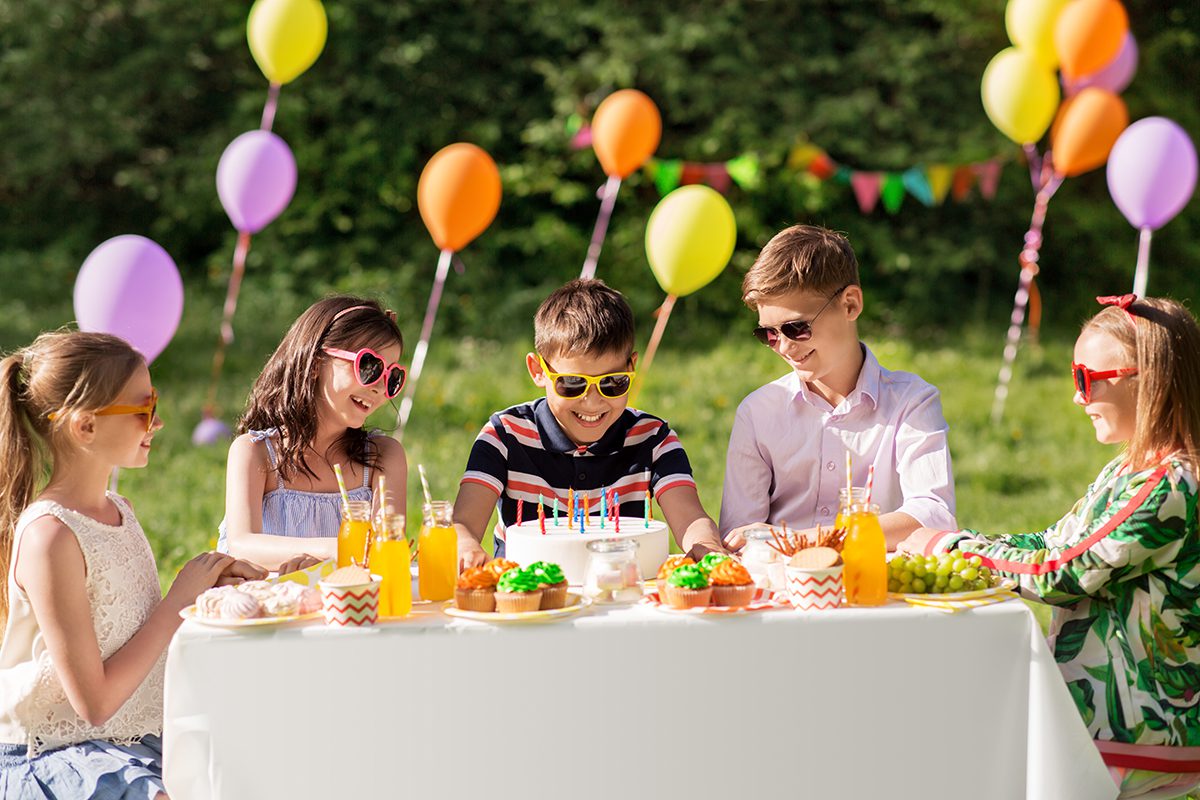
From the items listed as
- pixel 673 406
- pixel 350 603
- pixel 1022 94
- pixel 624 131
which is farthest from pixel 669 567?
pixel 1022 94

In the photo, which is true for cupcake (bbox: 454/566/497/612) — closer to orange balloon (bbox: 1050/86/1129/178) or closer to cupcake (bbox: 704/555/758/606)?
cupcake (bbox: 704/555/758/606)

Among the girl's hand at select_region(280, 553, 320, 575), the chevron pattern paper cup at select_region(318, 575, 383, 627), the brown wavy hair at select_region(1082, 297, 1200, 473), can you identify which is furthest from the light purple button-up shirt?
the chevron pattern paper cup at select_region(318, 575, 383, 627)

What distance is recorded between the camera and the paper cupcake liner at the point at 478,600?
94.4 inches

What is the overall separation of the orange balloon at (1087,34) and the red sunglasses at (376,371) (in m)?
6.25

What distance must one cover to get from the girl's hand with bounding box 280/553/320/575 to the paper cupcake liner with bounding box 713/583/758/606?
3.02 feet

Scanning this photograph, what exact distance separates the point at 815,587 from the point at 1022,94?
633 centimetres

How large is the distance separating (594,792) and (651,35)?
10.4 meters

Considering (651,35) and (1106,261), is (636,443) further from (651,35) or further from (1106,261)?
(1106,261)

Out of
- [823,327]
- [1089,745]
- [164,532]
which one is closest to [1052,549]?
[1089,745]

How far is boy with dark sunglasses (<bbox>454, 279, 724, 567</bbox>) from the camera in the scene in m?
3.08

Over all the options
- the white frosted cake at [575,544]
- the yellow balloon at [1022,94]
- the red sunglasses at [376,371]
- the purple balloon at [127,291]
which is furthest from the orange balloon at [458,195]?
the white frosted cake at [575,544]

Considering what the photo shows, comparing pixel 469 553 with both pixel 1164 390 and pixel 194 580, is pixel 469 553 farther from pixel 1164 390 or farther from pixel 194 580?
pixel 1164 390

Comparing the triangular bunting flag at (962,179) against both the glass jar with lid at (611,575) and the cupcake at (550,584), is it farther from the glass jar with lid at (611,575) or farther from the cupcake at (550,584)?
the cupcake at (550,584)

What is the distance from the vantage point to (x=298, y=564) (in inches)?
109
